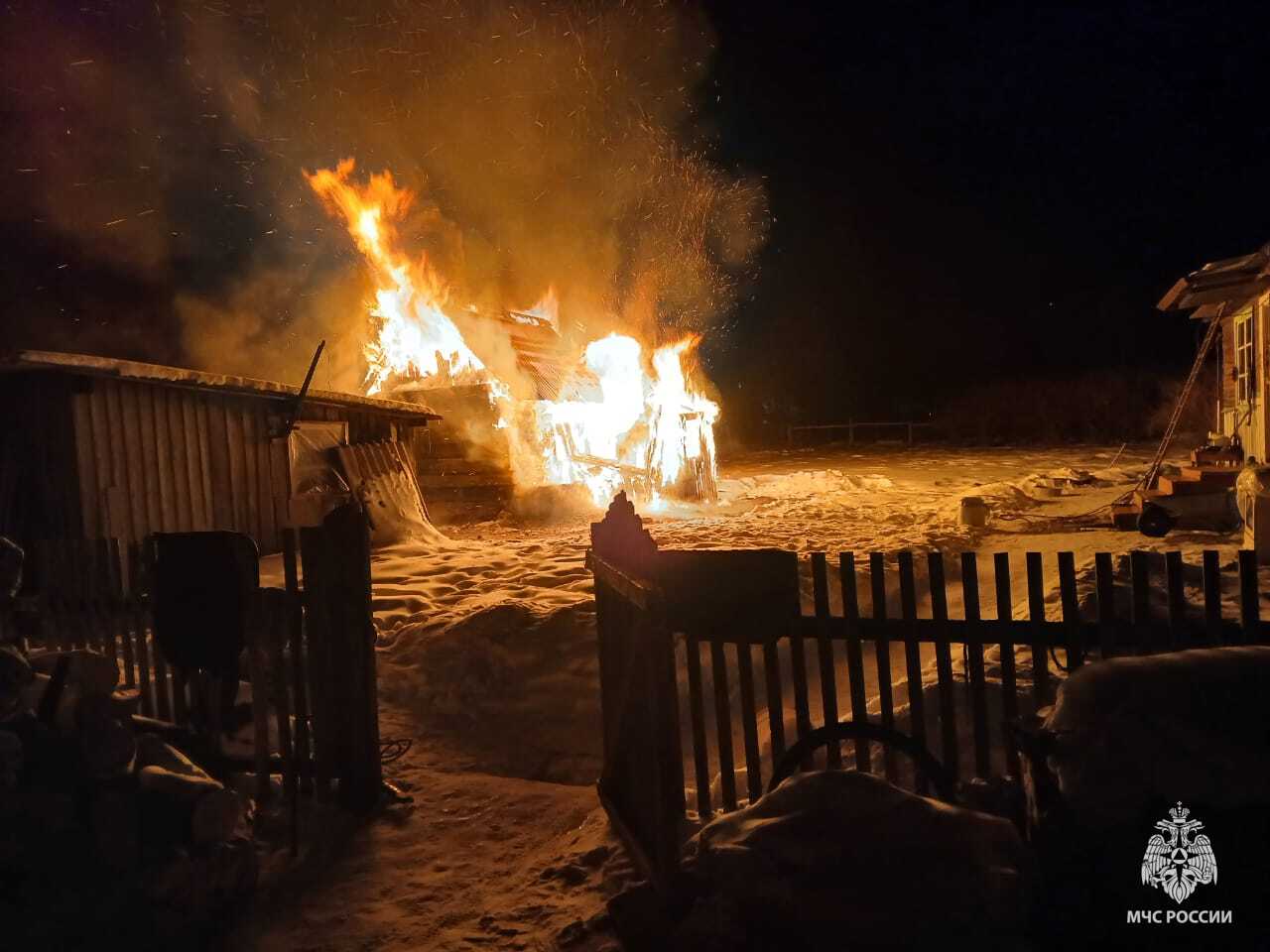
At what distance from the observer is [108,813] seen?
133 inches

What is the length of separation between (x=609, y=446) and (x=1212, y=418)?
75.1ft

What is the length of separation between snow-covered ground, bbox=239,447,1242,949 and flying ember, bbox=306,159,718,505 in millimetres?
2283

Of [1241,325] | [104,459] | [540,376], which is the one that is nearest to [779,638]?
[104,459]

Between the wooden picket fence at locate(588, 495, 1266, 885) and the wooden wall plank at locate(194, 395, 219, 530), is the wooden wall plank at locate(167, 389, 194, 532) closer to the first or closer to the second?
the wooden wall plank at locate(194, 395, 219, 530)

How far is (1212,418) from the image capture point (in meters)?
28.4

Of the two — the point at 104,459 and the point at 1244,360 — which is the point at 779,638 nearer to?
the point at 104,459

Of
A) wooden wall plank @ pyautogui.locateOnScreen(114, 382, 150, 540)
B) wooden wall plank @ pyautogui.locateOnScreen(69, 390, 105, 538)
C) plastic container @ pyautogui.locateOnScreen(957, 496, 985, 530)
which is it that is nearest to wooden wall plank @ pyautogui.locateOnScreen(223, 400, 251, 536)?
wooden wall plank @ pyautogui.locateOnScreen(114, 382, 150, 540)

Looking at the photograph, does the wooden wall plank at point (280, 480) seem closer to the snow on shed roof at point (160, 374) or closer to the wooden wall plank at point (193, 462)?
the snow on shed roof at point (160, 374)

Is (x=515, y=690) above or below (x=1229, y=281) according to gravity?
below

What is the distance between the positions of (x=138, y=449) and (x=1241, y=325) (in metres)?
17.4

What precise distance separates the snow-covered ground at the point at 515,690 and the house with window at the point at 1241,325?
2.45m

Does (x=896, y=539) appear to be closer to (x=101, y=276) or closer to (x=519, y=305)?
(x=519, y=305)

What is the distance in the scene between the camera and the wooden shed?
886cm

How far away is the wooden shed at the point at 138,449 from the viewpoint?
8.86 metres
